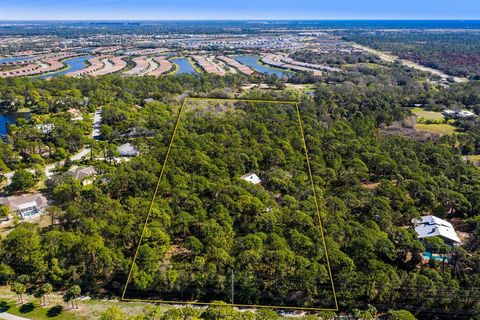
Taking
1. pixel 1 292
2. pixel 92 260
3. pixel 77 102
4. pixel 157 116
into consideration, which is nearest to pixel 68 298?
pixel 92 260

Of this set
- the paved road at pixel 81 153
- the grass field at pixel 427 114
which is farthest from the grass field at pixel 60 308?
the grass field at pixel 427 114

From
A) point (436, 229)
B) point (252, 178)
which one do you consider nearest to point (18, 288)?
point (252, 178)

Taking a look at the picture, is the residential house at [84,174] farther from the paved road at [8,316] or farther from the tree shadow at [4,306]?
the paved road at [8,316]

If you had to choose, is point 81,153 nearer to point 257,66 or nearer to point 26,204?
point 26,204

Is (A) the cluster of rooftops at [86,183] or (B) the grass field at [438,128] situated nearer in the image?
(A) the cluster of rooftops at [86,183]

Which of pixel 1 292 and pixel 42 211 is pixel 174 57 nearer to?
pixel 42 211

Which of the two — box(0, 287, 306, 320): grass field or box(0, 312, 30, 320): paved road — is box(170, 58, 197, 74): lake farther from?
box(0, 312, 30, 320): paved road

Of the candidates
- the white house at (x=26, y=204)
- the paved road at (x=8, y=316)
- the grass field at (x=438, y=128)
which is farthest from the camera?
the grass field at (x=438, y=128)

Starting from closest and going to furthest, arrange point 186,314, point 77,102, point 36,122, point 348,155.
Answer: point 186,314
point 348,155
point 36,122
point 77,102
